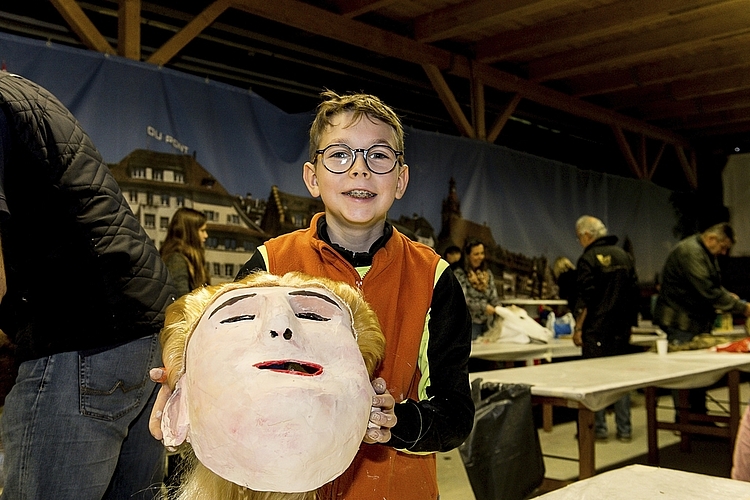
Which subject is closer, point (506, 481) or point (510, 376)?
point (506, 481)

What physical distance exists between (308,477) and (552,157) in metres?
7.81

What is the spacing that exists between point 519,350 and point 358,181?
3.94 meters

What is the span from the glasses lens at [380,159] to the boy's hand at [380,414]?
42 cm

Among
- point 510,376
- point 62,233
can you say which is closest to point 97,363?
point 62,233

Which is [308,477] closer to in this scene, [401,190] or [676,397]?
[401,190]

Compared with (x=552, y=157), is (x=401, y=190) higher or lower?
lower

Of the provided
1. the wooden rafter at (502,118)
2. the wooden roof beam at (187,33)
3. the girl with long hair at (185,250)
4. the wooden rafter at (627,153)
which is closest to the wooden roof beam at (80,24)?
the wooden roof beam at (187,33)

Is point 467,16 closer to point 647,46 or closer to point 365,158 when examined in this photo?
point 647,46

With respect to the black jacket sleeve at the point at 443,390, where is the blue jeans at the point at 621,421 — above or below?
below

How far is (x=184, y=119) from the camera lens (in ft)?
13.7

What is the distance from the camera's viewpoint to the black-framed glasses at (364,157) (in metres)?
1.28

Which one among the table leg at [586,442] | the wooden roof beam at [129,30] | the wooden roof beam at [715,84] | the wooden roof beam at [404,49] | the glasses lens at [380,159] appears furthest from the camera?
the wooden roof beam at [715,84]

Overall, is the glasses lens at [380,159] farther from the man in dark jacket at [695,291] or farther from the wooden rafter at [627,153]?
the wooden rafter at [627,153]

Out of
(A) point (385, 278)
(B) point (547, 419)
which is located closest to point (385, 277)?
(A) point (385, 278)
